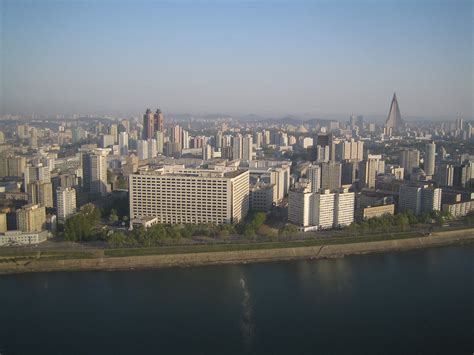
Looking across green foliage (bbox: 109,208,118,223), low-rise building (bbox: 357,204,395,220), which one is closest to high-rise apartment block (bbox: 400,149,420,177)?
low-rise building (bbox: 357,204,395,220)

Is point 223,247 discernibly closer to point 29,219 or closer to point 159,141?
point 29,219

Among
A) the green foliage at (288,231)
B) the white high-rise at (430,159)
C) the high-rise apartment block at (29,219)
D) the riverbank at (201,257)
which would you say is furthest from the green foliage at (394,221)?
the white high-rise at (430,159)

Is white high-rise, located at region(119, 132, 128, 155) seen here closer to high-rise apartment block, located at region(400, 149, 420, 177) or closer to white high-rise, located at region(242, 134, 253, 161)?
white high-rise, located at region(242, 134, 253, 161)

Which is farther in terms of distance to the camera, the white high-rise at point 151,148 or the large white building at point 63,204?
the white high-rise at point 151,148

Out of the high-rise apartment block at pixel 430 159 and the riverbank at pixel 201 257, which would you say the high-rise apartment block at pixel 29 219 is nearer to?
the riverbank at pixel 201 257

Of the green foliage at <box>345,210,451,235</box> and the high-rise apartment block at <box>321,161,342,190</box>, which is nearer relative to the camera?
the green foliage at <box>345,210,451,235</box>

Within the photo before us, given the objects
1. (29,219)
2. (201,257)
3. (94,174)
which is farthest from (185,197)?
(94,174)
